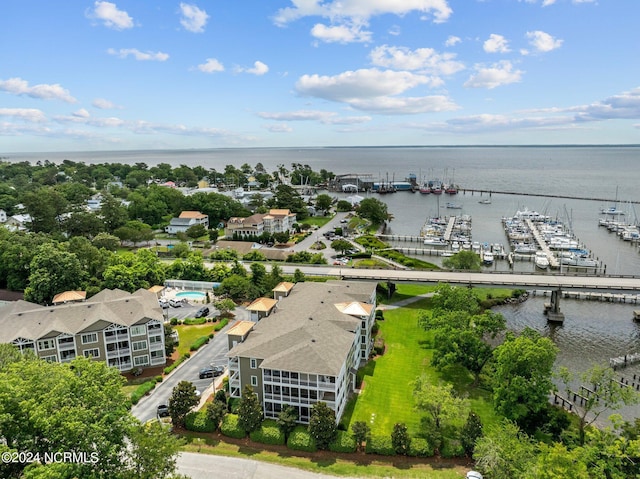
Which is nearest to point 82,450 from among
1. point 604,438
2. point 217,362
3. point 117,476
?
point 117,476

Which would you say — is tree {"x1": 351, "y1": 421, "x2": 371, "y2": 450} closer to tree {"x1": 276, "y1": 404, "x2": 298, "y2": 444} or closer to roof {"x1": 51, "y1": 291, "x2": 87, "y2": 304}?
tree {"x1": 276, "y1": 404, "x2": 298, "y2": 444}

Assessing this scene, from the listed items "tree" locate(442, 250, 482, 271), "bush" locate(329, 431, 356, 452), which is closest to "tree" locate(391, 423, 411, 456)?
"bush" locate(329, 431, 356, 452)

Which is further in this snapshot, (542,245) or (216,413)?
(542,245)

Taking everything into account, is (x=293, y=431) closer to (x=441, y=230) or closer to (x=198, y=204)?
(x=441, y=230)

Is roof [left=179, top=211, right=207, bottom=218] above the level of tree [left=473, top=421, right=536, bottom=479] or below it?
above

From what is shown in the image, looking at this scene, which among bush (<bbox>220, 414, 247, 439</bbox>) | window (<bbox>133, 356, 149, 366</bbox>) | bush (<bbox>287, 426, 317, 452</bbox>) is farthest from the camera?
window (<bbox>133, 356, 149, 366</bbox>)

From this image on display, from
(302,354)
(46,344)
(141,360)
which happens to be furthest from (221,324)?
(302,354)

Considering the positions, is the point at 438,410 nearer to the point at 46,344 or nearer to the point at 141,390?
the point at 141,390
